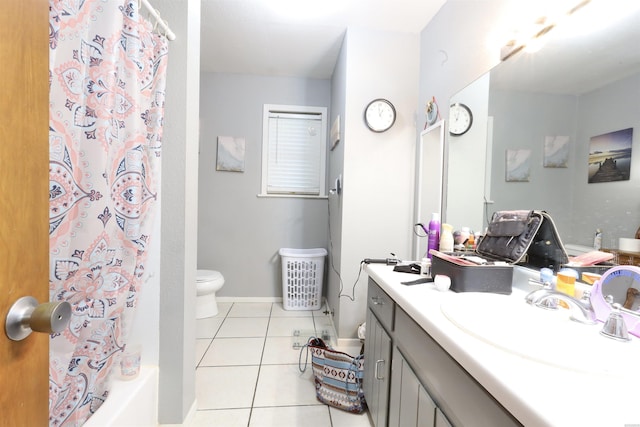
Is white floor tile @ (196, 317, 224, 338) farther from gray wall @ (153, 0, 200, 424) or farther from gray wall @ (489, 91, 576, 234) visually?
gray wall @ (489, 91, 576, 234)

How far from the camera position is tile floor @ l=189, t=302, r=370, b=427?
1.37m

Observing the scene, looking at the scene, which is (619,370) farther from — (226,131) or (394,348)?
(226,131)

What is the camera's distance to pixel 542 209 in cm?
103

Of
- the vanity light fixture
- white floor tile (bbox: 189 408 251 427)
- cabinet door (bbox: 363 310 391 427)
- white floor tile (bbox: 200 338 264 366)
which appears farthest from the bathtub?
the vanity light fixture

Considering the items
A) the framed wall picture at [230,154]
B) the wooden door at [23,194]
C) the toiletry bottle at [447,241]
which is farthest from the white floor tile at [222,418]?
the framed wall picture at [230,154]

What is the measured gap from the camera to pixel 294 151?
9.53ft

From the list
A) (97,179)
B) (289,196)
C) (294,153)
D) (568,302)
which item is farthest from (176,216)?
(294,153)

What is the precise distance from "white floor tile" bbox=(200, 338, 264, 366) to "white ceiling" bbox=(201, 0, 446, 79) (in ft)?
7.96

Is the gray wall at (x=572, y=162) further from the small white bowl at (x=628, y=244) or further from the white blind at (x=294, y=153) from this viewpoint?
the white blind at (x=294, y=153)

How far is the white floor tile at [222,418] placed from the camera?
4.33 ft

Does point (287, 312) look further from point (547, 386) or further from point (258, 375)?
point (547, 386)

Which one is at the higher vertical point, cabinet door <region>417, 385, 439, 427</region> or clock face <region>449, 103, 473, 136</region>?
clock face <region>449, 103, 473, 136</region>

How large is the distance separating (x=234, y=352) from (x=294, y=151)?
6.48ft

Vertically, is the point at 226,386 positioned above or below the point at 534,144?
below
